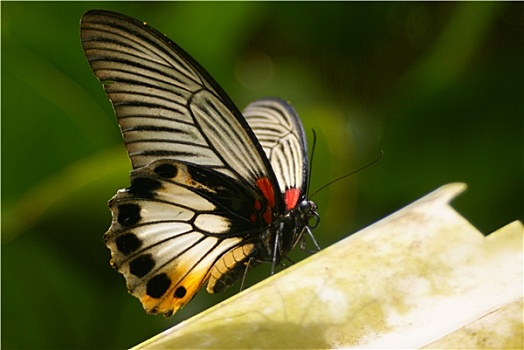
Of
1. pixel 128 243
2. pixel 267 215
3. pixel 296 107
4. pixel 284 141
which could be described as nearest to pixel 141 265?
pixel 128 243

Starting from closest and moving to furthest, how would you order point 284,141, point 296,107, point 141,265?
point 141,265, point 284,141, point 296,107

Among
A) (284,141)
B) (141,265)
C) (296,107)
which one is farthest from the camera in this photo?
(296,107)

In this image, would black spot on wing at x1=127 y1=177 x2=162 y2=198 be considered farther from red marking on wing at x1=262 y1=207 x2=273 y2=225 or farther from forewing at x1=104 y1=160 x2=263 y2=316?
red marking on wing at x1=262 y1=207 x2=273 y2=225

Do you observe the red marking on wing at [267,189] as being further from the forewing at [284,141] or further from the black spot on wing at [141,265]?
the black spot on wing at [141,265]

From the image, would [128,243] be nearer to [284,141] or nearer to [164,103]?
[164,103]

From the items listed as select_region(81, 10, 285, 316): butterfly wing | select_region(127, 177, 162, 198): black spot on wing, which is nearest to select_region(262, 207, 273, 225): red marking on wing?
select_region(81, 10, 285, 316): butterfly wing

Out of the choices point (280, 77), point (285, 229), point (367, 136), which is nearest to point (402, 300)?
point (285, 229)
